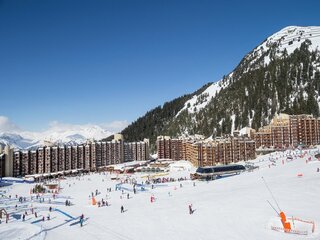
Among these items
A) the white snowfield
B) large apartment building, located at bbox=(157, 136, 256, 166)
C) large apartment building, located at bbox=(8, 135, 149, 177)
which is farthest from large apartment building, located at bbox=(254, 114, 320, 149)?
the white snowfield

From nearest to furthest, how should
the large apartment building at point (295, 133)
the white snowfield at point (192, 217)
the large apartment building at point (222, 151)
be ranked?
1. the white snowfield at point (192, 217)
2. the large apartment building at point (222, 151)
3. the large apartment building at point (295, 133)

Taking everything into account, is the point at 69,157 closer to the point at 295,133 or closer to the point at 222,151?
the point at 222,151

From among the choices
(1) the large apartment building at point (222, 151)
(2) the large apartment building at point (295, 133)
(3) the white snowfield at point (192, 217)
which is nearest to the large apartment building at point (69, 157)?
(1) the large apartment building at point (222, 151)

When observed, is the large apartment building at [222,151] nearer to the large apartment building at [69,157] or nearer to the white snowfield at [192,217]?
the large apartment building at [69,157]

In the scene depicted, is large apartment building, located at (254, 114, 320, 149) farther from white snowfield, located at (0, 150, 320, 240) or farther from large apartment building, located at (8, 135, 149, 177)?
white snowfield, located at (0, 150, 320, 240)

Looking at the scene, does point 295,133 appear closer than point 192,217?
No

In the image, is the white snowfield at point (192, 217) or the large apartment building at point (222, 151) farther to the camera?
the large apartment building at point (222, 151)

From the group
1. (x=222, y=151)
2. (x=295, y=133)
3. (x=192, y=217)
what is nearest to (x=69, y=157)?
(x=222, y=151)

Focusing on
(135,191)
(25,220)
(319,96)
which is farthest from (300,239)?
(319,96)

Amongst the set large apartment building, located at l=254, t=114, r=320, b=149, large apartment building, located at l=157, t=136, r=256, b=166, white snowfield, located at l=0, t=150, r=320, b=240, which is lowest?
white snowfield, located at l=0, t=150, r=320, b=240
